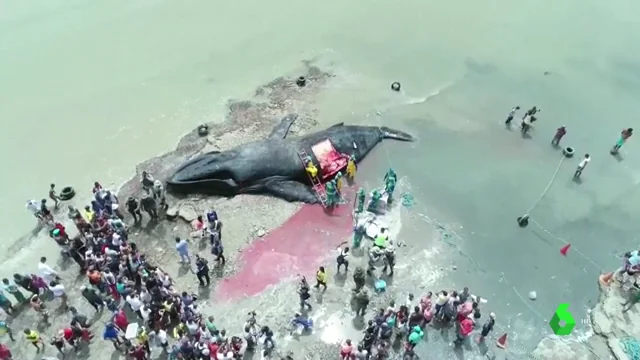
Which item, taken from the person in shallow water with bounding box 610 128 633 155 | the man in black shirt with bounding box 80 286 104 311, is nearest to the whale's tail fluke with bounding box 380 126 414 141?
the person in shallow water with bounding box 610 128 633 155

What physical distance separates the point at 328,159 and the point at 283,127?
10.3ft

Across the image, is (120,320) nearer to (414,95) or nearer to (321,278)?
(321,278)

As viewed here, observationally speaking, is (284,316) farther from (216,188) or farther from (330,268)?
(216,188)

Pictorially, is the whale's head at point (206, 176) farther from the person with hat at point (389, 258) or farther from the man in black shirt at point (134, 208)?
the person with hat at point (389, 258)

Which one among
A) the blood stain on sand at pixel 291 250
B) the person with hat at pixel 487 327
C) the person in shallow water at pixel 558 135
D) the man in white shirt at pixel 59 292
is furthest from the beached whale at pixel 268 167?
the person in shallow water at pixel 558 135

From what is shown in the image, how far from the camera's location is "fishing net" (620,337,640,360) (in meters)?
16.4

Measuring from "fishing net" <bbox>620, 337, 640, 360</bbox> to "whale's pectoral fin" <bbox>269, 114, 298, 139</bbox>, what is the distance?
14.8 m

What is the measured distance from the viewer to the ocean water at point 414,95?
20391 millimetres

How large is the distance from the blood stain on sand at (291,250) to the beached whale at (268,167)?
104 cm

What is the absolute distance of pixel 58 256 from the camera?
1844 cm

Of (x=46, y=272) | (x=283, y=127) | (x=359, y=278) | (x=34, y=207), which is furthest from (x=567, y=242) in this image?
(x=34, y=207)

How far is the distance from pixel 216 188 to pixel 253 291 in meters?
4.83

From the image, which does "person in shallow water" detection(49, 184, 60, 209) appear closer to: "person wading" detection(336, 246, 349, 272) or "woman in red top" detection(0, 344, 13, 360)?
"woman in red top" detection(0, 344, 13, 360)

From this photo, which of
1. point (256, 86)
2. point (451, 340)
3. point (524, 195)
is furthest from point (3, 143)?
point (524, 195)
